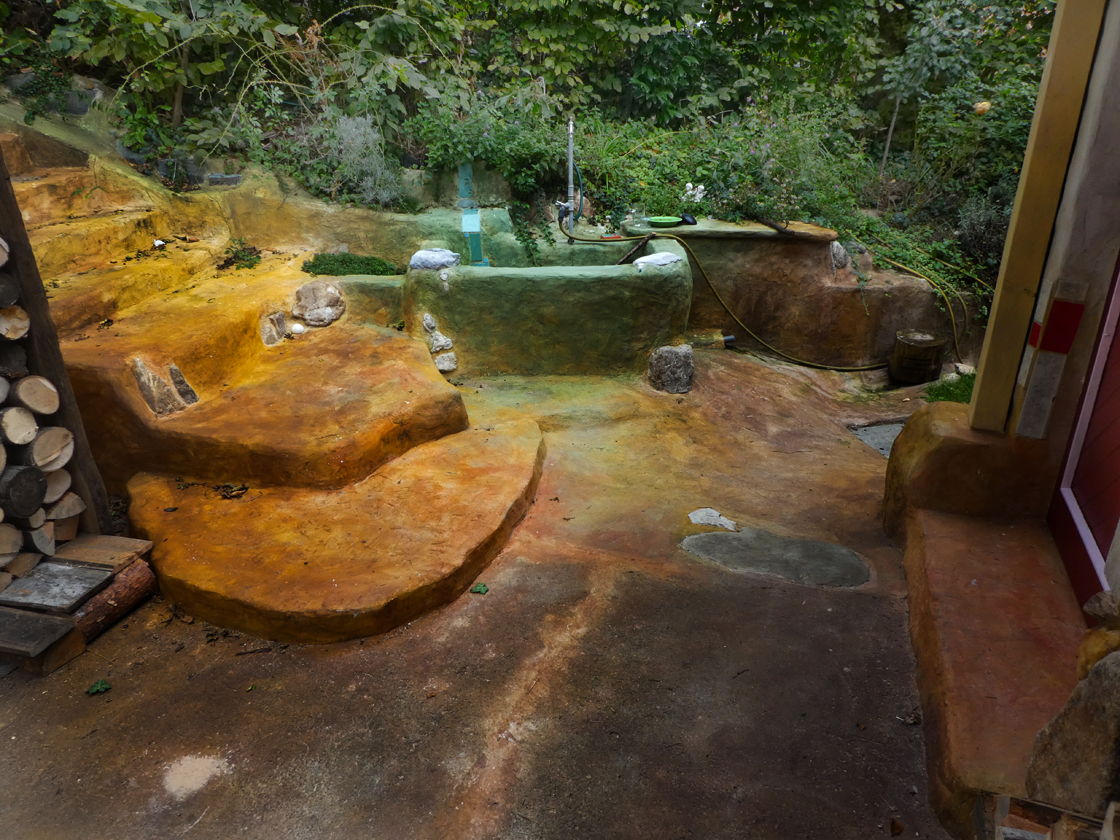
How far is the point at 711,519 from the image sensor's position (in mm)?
4266

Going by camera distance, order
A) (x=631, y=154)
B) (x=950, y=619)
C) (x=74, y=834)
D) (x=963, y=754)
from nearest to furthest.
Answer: (x=963, y=754)
(x=74, y=834)
(x=950, y=619)
(x=631, y=154)

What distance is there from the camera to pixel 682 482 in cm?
483

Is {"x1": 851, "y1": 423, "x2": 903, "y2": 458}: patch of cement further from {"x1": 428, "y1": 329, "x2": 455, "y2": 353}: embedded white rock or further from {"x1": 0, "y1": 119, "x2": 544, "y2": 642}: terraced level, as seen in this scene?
{"x1": 428, "y1": 329, "x2": 455, "y2": 353}: embedded white rock

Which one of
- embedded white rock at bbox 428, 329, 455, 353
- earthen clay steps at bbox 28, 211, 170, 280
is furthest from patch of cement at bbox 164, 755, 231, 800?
embedded white rock at bbox 428, 329, 455, 353

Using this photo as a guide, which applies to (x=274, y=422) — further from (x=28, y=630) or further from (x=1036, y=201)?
(x=1036, y=201)

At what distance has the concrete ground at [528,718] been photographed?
7.89 feet

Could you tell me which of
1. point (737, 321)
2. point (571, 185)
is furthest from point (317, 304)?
point (737, 321)

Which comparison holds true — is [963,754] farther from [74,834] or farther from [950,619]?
[74,834]

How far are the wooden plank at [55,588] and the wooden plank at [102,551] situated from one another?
37 mm

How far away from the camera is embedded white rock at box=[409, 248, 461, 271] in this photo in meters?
5.99

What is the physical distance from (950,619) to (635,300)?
12.8 feet

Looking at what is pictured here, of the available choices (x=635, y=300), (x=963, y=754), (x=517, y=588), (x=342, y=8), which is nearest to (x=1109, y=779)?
(x=963, y=754)

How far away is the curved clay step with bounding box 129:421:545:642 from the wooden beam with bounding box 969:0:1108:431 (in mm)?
2477

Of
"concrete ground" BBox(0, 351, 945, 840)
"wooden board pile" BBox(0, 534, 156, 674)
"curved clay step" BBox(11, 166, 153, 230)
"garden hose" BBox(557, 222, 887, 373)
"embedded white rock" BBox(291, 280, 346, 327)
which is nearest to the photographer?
"concrete ground" BBox(0, 351, 945, 840)
